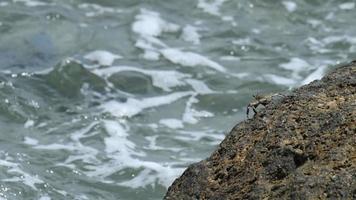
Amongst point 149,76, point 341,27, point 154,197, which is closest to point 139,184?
point 154,197

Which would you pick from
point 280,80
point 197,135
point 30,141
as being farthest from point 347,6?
point 30,141

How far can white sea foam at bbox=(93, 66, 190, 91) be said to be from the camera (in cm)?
668

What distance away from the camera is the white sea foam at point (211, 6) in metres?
8.30

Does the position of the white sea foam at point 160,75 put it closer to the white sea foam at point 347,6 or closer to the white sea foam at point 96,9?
the white sea foam at point 96,9

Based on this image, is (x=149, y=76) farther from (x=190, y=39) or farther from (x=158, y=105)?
(x=190, y=39)

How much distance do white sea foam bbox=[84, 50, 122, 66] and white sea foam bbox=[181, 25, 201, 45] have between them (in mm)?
830

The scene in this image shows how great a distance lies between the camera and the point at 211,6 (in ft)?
27.7

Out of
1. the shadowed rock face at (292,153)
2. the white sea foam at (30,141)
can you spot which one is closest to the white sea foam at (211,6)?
the white sea foam at (30,141)

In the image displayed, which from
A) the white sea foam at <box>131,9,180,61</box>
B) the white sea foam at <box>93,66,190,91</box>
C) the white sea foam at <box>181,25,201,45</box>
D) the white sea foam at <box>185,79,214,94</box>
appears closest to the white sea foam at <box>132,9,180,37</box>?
the white sea foam at <box>131,9,180,61</box>

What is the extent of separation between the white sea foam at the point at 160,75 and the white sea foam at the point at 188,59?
0.75 feet

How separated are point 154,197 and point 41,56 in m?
2.70

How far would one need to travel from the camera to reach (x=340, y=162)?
2.65 meters

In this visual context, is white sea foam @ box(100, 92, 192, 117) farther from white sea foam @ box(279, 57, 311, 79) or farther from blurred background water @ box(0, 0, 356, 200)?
white sea foam @ box(279, 57, 311, 79)

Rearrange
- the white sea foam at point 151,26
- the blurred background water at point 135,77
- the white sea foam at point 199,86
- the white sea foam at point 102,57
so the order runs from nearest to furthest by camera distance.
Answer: the blurred background water at point 135,77 → the white sea foam at point 199,86 → the white sea foam at point 102,57 → the white sea foam at point 151,26
